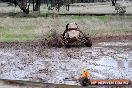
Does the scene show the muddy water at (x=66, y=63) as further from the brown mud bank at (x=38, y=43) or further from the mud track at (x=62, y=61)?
the brown mud bank at (x=38, y=43)

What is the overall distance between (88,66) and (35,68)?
2.12 metres

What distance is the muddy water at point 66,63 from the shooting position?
13734 millimetres

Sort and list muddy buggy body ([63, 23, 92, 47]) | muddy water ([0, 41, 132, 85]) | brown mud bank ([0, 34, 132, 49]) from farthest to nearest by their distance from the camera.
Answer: brown mud bank ([0, 34, 132, 49]) < muddy buggy body ([63, 23, 92, 47]) < muddy water ([0, 41, 132, 85])

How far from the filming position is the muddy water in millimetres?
13734

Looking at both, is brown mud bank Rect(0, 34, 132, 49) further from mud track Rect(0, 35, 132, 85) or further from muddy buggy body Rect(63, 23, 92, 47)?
muddy buggy body Rect(63, 23, 92, 47)

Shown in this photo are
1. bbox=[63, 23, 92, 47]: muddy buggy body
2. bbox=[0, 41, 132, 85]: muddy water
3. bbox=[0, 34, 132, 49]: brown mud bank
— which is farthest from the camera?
bbox=[0, 34, 132, 49]: brown mud bank

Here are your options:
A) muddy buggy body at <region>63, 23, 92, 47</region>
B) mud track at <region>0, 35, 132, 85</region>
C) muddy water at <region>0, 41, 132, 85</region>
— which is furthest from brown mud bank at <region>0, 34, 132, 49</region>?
muddy water at <region>0, 41, 132, 85</region>

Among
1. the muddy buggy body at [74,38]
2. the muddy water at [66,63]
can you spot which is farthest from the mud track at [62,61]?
the muddy buggy body at [74,38]

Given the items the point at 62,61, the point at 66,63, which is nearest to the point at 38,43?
the point at 62,61

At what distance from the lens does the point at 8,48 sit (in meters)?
21.0

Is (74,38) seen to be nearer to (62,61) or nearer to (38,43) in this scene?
(38,43)

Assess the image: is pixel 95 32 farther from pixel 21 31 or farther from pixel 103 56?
pixel 103 56

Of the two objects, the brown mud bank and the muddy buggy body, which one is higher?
the muddy buggy body

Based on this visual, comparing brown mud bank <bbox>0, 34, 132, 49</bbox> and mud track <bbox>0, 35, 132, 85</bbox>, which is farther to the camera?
brown mud bank <bbox>0, 34, 132, 49</bbox>
